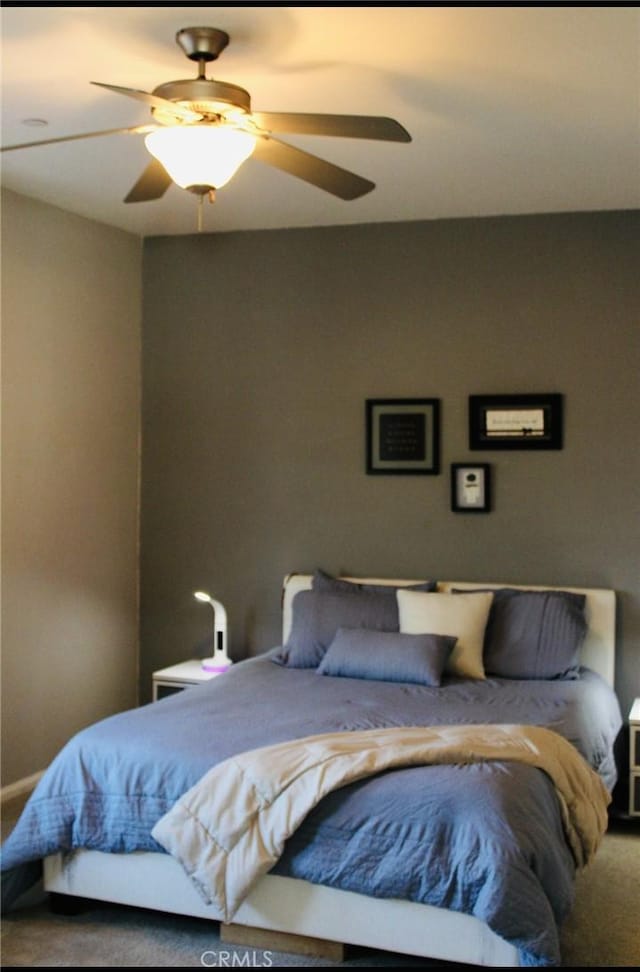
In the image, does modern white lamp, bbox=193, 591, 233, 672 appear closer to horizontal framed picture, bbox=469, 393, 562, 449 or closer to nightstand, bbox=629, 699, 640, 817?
horizontal framed picture, bbox=469, 393, 562, 449

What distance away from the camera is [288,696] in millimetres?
4180

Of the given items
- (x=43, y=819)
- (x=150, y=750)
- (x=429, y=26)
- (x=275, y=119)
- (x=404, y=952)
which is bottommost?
(x=404, y=952)

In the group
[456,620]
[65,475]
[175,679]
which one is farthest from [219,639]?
[456,620]

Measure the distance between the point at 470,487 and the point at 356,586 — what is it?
72 cm

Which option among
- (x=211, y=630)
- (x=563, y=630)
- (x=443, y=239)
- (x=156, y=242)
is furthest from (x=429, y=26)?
(x=211, y=630)

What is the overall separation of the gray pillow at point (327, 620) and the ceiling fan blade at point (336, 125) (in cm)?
246

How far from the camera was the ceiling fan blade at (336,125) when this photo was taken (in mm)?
2752

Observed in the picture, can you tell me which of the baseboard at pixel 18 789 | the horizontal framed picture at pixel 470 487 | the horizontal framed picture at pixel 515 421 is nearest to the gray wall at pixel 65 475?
the baseboard at pixel 18 789

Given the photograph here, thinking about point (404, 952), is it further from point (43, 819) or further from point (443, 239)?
point (443, 239)

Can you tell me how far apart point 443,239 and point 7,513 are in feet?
7.87

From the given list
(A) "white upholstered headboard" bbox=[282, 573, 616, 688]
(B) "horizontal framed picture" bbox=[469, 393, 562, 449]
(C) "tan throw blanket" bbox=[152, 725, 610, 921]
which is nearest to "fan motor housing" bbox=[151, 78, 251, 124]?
(C) "tan throw blanket" bbox=[152, 725, 610, 921]

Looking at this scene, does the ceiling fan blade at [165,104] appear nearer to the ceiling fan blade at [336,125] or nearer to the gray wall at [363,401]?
the ceiling fan blade at [336,125]

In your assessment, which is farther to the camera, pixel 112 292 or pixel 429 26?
pixel 112 292

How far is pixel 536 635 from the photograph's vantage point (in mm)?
4668
